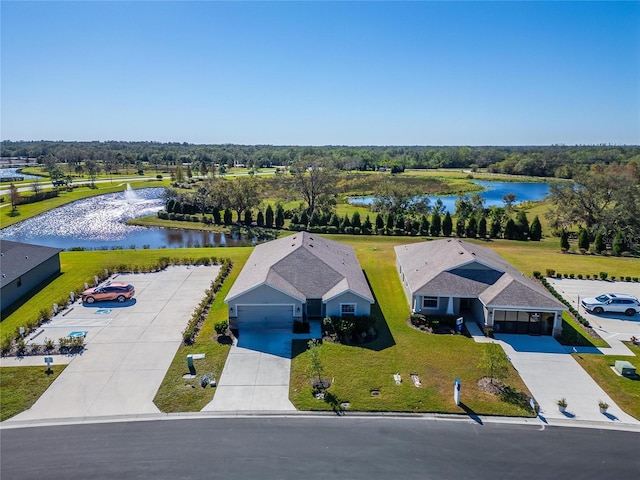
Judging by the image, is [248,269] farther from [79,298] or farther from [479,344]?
[479,344]

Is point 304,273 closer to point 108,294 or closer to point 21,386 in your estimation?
point 108,294

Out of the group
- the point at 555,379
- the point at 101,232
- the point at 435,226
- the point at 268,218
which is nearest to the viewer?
the point at 555,379

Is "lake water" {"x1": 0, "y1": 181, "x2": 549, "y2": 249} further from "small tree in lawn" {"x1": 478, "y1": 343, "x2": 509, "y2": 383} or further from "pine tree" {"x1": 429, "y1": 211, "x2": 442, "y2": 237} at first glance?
"small tree in lawn" {"x1": 478, "y1": 343, "x2": 509, "y2": 383}

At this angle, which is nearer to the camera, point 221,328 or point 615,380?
point 615,380

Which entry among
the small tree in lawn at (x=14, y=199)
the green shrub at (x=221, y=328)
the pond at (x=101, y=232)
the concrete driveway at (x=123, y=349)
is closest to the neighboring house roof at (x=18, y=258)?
the concrete driveway at (x=123, y=349)

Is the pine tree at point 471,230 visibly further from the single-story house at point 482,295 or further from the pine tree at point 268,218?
the pine tree at point 268,218

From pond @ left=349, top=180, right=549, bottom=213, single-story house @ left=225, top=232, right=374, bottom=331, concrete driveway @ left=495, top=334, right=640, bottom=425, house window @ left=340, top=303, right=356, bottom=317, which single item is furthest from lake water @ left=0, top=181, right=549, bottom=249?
concrete driveway @ left=495, top=334, right=640, bottom=425

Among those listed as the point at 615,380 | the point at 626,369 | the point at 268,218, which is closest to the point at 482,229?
the point at 268,218
